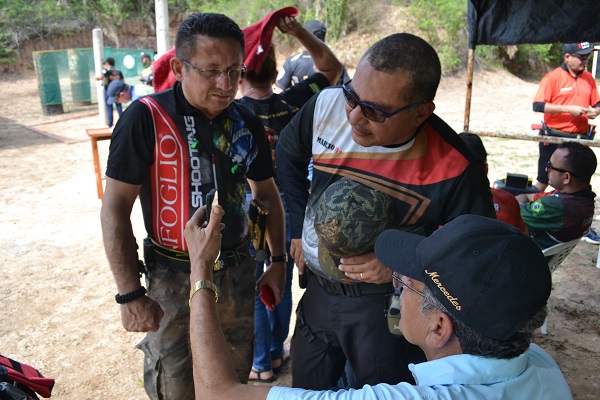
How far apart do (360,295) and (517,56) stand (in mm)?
26664

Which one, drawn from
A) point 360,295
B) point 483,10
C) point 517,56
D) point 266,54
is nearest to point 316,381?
point 360,295

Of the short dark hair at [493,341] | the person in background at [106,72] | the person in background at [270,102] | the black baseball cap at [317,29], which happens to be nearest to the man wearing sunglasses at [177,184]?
the person in background at [270,102]

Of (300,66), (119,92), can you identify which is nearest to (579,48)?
(300,66)

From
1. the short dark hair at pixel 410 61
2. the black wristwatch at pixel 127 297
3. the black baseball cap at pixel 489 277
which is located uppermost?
the short dark hair at pixel 410 61

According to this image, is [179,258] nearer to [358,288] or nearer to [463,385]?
[358,288]

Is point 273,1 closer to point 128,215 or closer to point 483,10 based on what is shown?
point 483,10

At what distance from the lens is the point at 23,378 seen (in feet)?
6.08

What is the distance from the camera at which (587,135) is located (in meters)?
6.93

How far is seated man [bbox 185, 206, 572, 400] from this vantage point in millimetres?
1327

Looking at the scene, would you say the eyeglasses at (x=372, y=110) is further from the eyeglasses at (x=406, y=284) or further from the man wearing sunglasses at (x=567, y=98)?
the man wearing sunglasses at (x=567, y=98)

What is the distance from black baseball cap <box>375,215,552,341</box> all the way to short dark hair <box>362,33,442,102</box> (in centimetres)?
79

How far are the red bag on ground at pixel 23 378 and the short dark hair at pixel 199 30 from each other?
1.48m

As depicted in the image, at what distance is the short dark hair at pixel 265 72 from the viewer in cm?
342

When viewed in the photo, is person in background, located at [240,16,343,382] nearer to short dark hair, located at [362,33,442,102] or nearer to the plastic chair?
short dark hair, located at [362,33,442,102]
